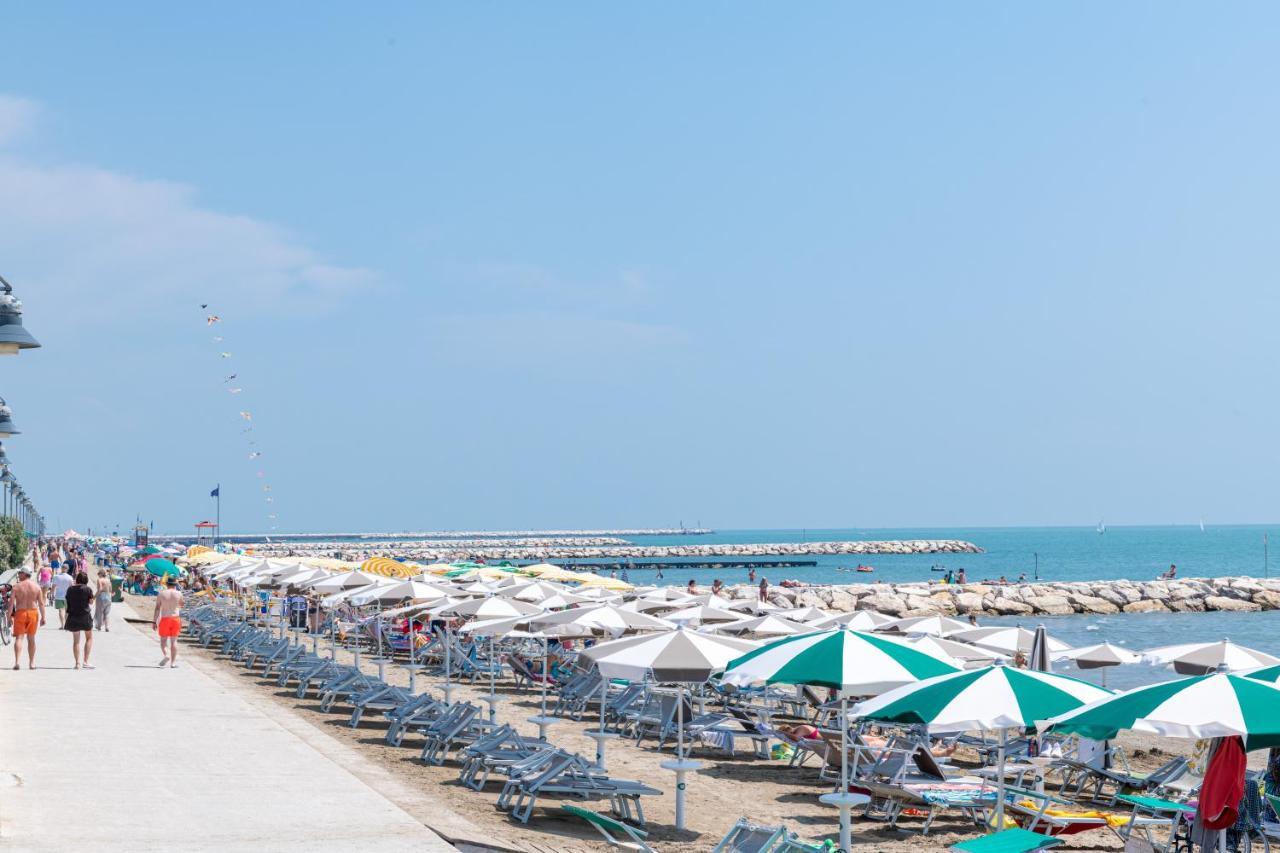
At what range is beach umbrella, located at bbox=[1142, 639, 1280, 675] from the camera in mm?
13844

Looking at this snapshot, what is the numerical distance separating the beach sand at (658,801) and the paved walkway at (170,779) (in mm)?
632

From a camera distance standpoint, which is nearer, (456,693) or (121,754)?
(121,754)

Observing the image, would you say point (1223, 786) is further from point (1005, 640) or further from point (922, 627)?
point (922, 627)

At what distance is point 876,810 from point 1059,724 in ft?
11.8

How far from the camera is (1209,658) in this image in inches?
570

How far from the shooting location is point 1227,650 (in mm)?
13992

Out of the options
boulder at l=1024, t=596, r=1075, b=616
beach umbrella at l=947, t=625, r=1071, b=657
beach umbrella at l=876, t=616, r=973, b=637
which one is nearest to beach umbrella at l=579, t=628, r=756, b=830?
beach umbrella at l=947, t=625, r=1071, b=657

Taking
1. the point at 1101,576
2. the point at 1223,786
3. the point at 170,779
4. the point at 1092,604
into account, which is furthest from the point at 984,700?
the point at 1101,576

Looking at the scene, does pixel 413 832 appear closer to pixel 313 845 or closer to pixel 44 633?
pixel 313 845

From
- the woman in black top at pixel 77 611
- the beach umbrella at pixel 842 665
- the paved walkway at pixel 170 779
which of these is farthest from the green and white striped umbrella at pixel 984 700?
the woman in black top at pixel 77 611

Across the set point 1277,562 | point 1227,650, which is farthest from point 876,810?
point 1277,562

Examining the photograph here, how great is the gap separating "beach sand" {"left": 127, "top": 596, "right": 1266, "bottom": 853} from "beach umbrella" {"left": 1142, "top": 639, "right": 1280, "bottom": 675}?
7.46ft

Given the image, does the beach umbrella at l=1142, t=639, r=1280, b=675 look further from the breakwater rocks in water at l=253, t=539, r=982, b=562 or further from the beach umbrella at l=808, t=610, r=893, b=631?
the breakwater rocks in water at l=253, t=539, r=982, b=562

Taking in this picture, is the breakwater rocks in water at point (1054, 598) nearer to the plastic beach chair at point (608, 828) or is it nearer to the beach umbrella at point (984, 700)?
the plastic beach chair at point (608, 828)
